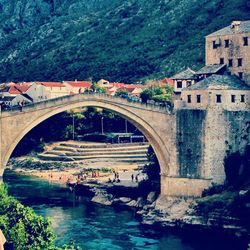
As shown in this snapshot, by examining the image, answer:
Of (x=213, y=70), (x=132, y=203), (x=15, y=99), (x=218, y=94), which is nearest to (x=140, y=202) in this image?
(x=132, y=203)

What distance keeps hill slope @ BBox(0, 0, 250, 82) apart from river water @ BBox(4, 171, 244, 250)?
236ft

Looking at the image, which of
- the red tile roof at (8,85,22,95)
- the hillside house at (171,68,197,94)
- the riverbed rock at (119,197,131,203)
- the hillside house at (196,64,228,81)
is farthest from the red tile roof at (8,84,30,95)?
the hillside house at (196,64,228,81)

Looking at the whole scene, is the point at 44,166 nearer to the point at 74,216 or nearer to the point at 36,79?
the point at 74,216

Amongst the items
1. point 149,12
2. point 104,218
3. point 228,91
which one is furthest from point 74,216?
point 149,12

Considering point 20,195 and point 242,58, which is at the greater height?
point 242,58

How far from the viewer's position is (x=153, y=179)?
238 ft

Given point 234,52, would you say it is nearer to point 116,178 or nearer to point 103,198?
point 103,198

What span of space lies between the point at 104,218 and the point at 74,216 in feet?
10.2

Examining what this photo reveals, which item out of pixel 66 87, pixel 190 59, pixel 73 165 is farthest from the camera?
pixel 190 59

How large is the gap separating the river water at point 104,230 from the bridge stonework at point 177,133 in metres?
6.11

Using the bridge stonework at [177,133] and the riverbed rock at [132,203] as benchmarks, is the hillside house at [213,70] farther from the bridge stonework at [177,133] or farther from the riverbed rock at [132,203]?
the riverbed rock at [132,203]

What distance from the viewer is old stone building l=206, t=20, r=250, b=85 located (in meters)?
67.4

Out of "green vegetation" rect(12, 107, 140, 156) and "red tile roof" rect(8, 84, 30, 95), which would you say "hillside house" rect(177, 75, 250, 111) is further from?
"red tile roof" rect(8, 84, 30, 95)

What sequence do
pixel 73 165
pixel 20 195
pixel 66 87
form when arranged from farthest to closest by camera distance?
pixel 66 87 < pixel 73 165 < pixel 20 195
